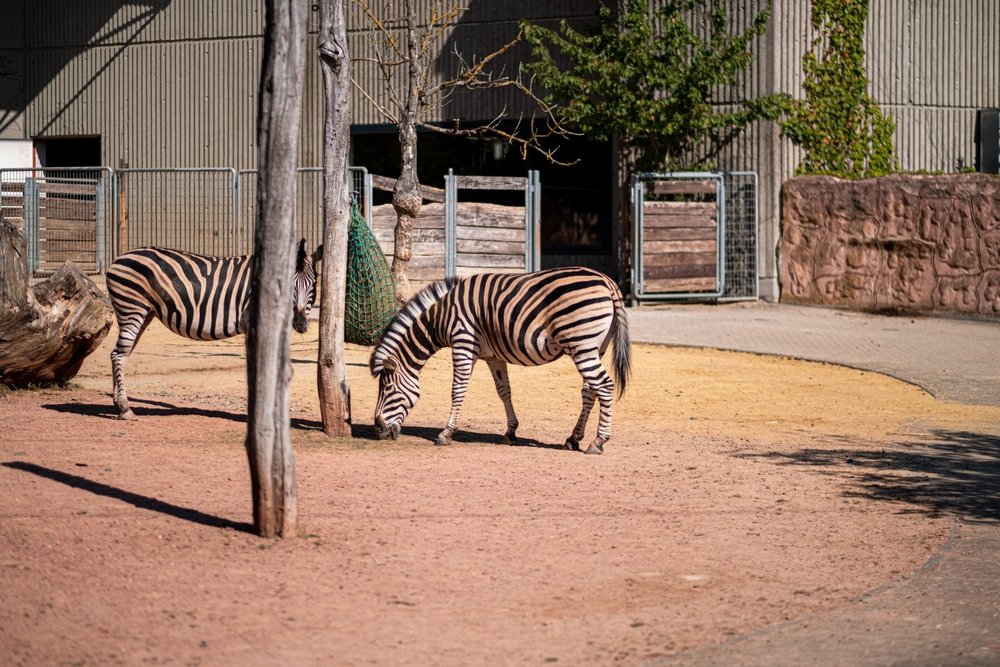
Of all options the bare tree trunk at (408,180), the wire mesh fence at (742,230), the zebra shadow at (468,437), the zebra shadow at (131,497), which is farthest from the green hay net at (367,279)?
the wire mesh fence at (742,230)

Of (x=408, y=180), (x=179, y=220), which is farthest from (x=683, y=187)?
(x=179, y=220)

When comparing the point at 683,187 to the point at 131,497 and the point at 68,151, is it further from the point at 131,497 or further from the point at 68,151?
the point at 131,497

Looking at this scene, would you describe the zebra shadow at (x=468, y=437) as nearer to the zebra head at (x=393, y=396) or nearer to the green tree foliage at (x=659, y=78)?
the zebra head at (x=393, y=396)

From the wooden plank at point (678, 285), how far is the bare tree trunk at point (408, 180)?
19.3 ft

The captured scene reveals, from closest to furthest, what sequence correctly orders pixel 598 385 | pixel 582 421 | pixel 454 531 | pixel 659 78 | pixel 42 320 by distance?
1. pixel 454 531
2. pixel 598 385
3. pixel 582 421
4. pixel 42 320
5. pixel 659 78

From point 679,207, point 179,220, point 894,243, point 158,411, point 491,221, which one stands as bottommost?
point 158,411

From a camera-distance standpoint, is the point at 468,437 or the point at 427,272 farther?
the point at 427,272

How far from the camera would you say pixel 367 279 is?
1697 centimetres

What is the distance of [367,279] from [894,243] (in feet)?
32.6

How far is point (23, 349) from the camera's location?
1270cm

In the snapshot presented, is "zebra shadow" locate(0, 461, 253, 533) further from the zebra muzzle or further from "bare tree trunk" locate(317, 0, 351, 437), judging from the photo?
the zebra muzzle

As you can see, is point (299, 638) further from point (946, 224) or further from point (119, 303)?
point (946, 224)

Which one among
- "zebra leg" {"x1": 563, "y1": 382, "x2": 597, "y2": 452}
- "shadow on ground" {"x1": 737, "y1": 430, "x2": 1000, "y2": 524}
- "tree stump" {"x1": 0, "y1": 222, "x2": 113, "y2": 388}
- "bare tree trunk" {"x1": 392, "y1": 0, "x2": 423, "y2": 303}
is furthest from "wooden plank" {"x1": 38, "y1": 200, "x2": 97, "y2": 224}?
"shadow on ground" {"x1": 737, "y1": 430, "x2": 1000, "y2": 524}

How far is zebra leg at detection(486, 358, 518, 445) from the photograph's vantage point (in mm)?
11031
